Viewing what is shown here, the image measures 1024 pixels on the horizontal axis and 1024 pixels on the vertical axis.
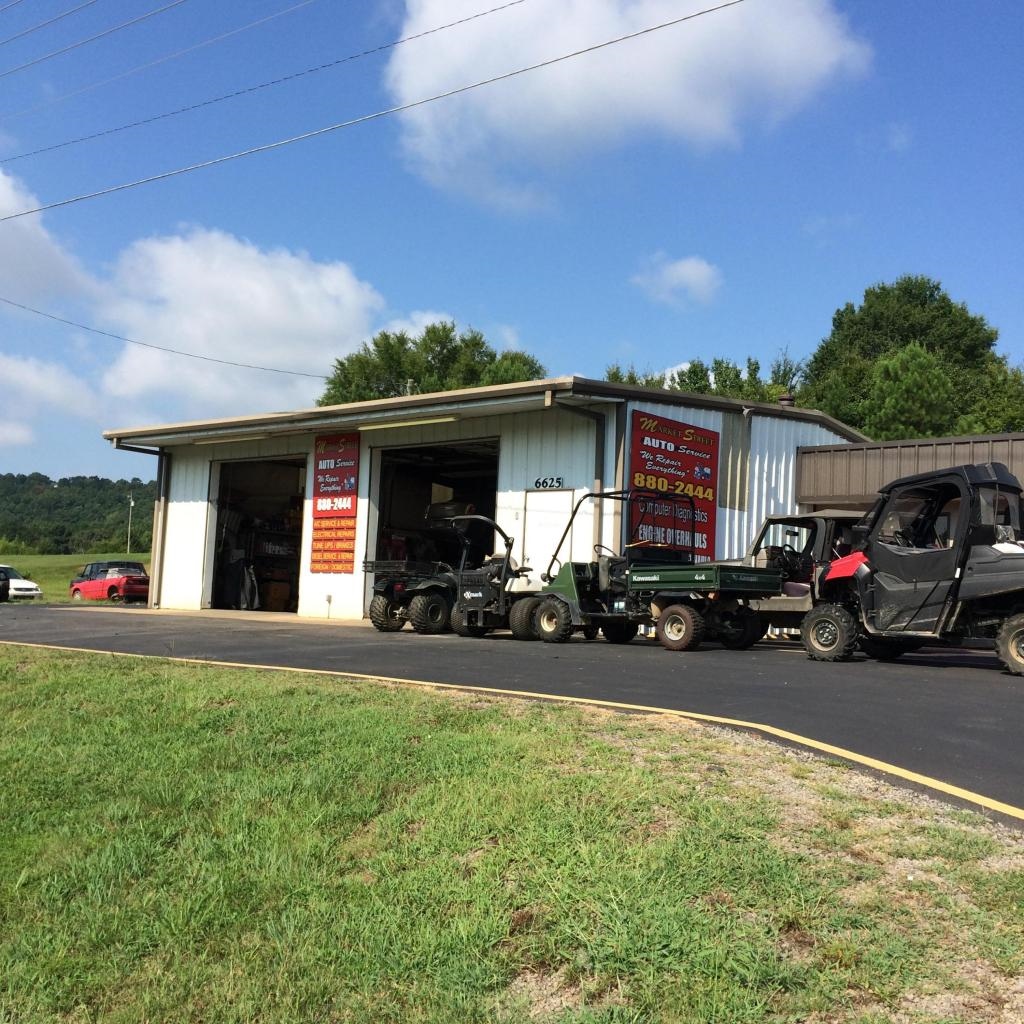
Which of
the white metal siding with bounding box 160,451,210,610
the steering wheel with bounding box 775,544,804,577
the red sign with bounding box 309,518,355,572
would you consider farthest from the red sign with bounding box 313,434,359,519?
the steering wheel with bounding box 775,544,804,577

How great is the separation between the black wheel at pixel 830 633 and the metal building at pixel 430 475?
4.48 m

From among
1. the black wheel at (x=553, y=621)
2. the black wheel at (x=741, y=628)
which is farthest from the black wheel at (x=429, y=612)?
the black wheel at (x=741, y=628)

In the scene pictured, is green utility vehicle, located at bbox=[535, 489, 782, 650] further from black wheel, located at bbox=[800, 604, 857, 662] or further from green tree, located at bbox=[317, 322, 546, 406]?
green tree, located at bbox=[317, 322, 546, 406]

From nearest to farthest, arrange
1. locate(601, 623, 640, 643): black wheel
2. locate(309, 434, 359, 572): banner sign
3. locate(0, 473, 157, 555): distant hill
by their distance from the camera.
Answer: locate(601, 623, 640, 643): black wheel < locate(309, 434, 359, 572): banner sign < locate(0, 473, 157, 555): distant hill

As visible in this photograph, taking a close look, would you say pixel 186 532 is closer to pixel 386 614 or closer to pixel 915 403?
pixel 386 614

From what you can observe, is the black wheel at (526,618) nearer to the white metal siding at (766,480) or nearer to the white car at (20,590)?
the white metal siding at (766,480)

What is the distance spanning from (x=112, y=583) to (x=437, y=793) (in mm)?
33957

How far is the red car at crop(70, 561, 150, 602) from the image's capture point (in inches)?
1395

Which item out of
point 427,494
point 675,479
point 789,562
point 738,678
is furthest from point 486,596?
point 427,494

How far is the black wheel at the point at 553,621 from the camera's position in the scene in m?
15.9

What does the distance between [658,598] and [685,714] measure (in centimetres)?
753

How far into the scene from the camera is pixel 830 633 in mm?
12992

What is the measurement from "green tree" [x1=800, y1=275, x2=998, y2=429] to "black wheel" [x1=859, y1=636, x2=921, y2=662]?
31.2 metres

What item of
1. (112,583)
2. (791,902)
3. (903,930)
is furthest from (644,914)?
(112,583)
